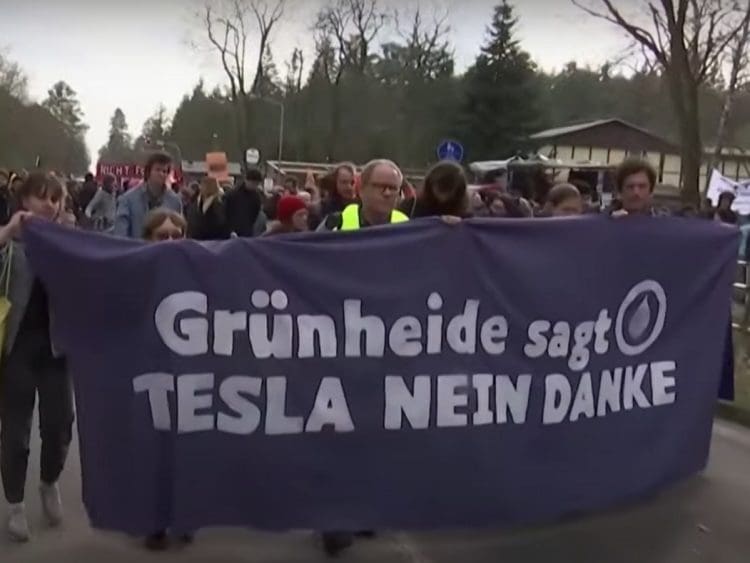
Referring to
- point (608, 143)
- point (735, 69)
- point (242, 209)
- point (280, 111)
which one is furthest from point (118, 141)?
point (242, 209)

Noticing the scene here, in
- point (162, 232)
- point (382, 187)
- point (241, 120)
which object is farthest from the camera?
point (241, 120)

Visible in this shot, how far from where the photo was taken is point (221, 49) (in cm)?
7225

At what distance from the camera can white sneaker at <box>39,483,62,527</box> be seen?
5.89 meters

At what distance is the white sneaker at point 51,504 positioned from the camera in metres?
5.89

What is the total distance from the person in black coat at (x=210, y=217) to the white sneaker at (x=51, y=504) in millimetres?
4997

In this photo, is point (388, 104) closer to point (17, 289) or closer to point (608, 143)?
point (608, 143)

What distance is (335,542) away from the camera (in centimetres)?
550

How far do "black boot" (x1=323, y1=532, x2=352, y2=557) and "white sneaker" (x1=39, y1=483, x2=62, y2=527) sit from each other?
1306mm

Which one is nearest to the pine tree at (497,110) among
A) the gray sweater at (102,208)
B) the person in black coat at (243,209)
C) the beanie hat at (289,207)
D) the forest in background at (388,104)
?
the forest in background at (388,104)

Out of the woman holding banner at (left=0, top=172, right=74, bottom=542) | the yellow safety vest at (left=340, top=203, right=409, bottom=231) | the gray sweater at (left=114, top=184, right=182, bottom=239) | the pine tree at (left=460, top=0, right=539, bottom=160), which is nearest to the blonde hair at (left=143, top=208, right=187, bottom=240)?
the woman holding banner at (left=0, top=172, right=74, bottom=542)

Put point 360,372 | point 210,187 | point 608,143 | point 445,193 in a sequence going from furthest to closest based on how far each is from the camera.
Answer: point 608,143 → point 210,187 → point 445,193 → point 360,372

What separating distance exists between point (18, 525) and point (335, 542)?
1429mm

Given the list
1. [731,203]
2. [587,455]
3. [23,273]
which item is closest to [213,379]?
[23,273]

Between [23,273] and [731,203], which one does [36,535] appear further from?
[731,203]
